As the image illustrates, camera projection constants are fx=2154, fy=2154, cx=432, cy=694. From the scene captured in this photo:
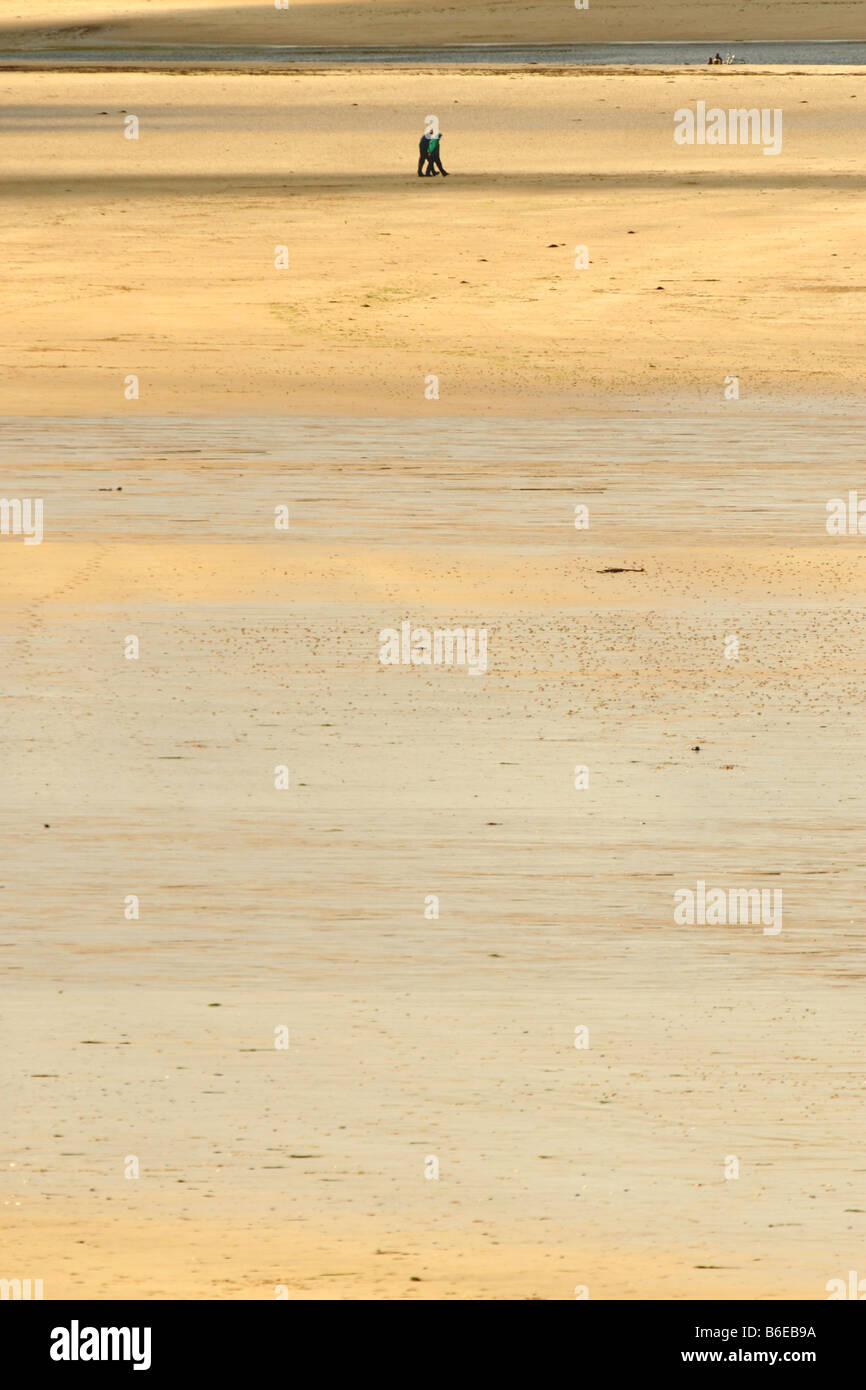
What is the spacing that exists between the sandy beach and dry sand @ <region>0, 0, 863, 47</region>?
29.7m

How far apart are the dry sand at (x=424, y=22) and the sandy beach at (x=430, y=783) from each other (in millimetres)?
29718

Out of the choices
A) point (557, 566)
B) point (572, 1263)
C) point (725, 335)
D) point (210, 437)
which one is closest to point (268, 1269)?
point (572, 1263)

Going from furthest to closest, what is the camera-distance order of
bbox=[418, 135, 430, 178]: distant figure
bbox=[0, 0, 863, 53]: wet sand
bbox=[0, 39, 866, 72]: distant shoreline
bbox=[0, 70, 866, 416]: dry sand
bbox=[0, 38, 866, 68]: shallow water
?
bbox=[0, 0, 863, 53]: wet sand < bbox=[0, 38, 866, 68]: shallow water < bbox=[0, 39, 866, 72]: distant shoreline < bbox=[418, 135, 430, 178]: distant figure < bbox=[0, 70, 866, 416]: dry sand

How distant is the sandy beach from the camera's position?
5242 millimetres

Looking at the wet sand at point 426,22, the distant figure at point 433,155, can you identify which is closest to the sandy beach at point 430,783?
the distant figure at point 433,155

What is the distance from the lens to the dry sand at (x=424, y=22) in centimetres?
4681

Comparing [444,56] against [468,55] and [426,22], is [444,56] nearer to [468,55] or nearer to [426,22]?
[468,55]

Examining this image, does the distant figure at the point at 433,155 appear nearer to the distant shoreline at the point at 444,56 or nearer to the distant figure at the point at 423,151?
the distant figure at the point at 423,151

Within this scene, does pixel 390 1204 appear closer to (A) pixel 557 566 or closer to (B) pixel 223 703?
(B) pixel 223 703

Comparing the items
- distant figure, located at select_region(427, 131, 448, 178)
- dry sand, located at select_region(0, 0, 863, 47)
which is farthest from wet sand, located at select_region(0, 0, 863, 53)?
distant figure, located at select_region(427, 131, 448, 178)

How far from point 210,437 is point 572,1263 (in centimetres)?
928

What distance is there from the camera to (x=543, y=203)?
22.3 meters

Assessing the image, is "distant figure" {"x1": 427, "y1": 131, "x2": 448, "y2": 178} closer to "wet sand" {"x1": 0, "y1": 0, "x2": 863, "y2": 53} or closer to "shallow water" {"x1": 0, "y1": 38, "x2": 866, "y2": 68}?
"shallow water" {"x1": 0, "y1": 38, "x2": 866, "y2": 68}
